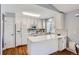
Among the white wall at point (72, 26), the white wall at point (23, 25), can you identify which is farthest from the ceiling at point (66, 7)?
the white wall at point (23, 25)

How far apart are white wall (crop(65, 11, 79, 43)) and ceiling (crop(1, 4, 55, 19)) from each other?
28 centimetres

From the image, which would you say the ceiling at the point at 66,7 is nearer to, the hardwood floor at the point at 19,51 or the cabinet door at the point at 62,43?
the cabinet door at the point at 62,43

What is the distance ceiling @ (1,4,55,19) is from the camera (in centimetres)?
140

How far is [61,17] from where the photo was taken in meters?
1.47

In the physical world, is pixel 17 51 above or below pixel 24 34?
below

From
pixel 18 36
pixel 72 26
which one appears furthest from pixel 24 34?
pixel 72 26

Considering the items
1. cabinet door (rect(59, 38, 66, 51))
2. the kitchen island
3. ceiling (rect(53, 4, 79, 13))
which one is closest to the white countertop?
the kitchen island

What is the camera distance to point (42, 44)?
4.83ft

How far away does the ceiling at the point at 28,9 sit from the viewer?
140 cm

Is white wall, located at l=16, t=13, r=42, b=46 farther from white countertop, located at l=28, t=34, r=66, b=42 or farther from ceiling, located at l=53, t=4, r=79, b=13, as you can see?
ceiling, located at l=53, t=4, r=79, b=13

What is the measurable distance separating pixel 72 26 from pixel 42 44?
59 centimetres

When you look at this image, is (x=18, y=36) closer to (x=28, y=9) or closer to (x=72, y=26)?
(x=28, y=9)
